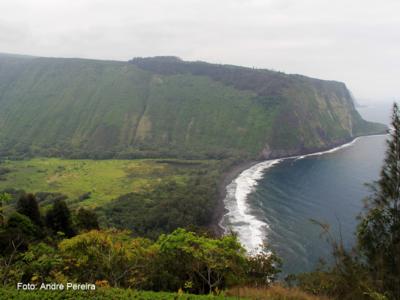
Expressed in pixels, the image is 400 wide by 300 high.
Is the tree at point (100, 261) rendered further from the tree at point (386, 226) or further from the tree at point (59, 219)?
the tree at point (59, 219)

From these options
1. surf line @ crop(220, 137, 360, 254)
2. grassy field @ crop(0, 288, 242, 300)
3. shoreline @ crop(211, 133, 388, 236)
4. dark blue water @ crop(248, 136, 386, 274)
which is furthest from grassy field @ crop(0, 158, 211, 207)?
grassy field @ crop(0, 288, 242, 300)

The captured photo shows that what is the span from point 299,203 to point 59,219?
73.9 meters

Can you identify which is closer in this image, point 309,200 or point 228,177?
point 309,200

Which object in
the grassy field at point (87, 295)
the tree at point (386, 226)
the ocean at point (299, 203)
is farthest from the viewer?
the ocean at point (299, 203)

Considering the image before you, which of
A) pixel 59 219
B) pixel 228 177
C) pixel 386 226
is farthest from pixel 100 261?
pixel 228 177

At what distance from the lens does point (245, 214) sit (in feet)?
309

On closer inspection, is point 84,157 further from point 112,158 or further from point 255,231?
point 255,231

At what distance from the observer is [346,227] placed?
8200 cm

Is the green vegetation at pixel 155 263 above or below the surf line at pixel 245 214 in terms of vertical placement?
above

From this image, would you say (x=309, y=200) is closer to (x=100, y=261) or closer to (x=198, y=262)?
(x=198, y=262)

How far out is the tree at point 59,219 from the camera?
45.9 meters

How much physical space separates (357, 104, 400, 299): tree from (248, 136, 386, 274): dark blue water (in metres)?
23.6

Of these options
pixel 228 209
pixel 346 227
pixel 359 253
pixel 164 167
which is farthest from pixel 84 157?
pixel 359 253

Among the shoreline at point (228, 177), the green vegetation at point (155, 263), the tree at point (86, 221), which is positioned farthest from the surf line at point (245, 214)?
the green vegetation at point (155, 263)
